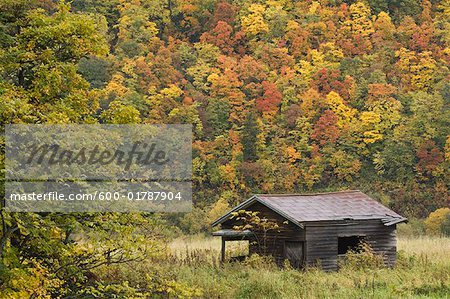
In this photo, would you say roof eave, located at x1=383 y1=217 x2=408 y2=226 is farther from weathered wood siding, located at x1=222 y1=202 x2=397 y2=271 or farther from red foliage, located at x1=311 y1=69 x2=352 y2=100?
red foliage, located at x1=311 y1=69 x2=352 y2=100

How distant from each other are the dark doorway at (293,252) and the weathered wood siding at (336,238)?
0.60 meters

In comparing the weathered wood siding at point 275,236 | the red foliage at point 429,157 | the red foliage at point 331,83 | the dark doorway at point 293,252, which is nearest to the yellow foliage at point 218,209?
the red foliage at point 429,157

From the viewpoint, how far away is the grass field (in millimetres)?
20656

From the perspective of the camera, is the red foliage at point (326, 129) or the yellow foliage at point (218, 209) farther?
the red foliage at point (326, 129)

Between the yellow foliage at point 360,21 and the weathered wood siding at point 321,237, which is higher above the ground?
the yellow foliage at point 360,21

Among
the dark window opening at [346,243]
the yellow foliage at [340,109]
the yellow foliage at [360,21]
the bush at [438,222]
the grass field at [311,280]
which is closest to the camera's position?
the grass field at [311,280]

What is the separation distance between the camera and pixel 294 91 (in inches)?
2726

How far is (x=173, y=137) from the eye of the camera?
2405 inches

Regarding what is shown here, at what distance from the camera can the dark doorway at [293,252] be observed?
2744 centimetres

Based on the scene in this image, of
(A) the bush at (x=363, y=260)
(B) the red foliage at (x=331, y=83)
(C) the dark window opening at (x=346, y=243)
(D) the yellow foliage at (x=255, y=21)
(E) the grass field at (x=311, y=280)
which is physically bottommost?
(E) the grass field at (x=311, y=280)

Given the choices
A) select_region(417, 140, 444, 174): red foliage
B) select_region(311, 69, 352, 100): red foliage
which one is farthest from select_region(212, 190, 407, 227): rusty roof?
select_region(311, 69, 352, 100): red foliage

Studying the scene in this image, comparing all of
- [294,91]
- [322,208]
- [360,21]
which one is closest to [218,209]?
[294,91]

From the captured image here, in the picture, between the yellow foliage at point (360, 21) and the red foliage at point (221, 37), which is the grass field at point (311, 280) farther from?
the red foliage at point (221, 37)

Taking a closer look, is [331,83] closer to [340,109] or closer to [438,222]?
[340,109]
